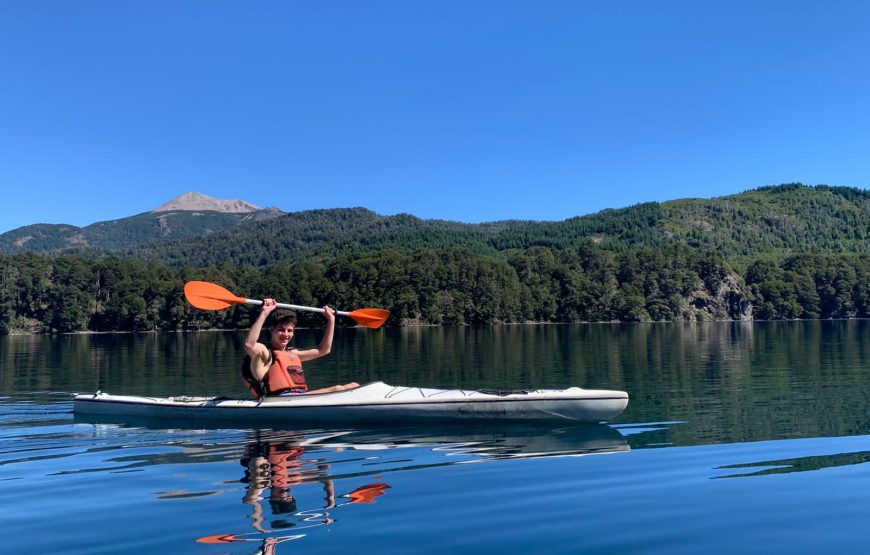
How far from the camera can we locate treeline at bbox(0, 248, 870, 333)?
12356 centimetres

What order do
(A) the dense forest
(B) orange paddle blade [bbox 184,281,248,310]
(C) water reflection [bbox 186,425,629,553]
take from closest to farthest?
1. (C) water reflection [bbox 186,425,629,553]
2. (B) orange paddle blade [bbox 184,281,248,310]
3. (A) the dense forest

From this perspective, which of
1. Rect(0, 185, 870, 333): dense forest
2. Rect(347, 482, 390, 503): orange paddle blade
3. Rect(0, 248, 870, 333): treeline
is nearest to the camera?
Rect(347, 482, 390, 503): orange paddle blade

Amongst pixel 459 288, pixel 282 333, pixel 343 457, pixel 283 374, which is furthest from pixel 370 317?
pixel 459 288

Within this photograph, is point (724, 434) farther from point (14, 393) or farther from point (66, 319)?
point (66, 319)

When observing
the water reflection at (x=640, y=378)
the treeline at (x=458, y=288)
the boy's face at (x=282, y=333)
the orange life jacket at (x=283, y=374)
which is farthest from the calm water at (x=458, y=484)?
the treeline at (x=458, y=288)

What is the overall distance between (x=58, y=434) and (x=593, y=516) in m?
11.9

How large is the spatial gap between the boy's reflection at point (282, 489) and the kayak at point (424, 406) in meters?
1.60

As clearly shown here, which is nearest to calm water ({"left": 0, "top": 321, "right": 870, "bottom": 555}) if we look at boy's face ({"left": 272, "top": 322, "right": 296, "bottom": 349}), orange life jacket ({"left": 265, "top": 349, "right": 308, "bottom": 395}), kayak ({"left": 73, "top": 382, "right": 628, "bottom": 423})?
kayak ({"left": 73, "top": 382, "right": 628, "bottom": 423})

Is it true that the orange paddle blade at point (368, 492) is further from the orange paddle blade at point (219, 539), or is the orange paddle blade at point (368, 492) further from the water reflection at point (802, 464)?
the water reflection at point (802, 464)

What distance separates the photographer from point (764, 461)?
11.3 metres

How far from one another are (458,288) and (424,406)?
121337mm

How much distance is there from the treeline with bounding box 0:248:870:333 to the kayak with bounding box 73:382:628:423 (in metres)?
95.9

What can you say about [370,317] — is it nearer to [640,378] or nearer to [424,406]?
[424,406]

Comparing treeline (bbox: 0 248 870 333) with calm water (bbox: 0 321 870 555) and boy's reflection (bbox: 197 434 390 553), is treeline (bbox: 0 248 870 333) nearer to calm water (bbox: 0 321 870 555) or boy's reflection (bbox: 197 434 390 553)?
calm water (bbox: 0 321 870 555)
